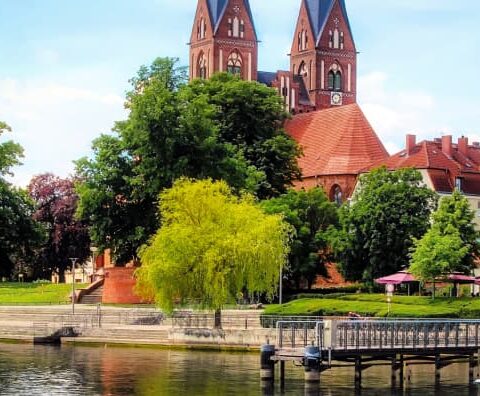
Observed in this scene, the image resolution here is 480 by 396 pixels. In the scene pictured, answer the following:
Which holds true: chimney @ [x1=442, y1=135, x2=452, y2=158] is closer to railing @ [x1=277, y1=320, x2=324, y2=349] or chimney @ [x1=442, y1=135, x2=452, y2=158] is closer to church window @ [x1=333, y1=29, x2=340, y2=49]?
church window @ [x1=333, y1=29, x2=340, y2=49]

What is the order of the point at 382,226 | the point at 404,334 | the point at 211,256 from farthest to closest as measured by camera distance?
the point at 382,226, the point at 211,256, the point at 404,334

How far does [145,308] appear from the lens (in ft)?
234

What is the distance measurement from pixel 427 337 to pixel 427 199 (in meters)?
36.8

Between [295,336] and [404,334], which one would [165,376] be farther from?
[404,334]

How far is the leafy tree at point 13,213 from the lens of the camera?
8196 cm

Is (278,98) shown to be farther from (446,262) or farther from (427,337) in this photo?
(427,337)

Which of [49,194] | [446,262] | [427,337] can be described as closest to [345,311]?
[446,262]

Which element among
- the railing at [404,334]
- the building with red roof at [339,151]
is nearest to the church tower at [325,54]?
the building with red roof at [339,151]

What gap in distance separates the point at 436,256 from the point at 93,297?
23.0m

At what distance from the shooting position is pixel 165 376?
4550cm

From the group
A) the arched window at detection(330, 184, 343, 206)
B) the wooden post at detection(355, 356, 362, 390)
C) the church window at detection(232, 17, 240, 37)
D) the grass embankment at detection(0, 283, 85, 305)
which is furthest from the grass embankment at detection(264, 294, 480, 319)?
the church window at detection(232, 17, 240, 37)

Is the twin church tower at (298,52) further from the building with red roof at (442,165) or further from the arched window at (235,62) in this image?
the building with red roof at (442,165)

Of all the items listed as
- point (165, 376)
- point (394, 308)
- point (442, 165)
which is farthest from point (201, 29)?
point (165, 376)

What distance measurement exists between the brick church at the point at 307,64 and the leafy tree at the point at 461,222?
40.9 m
